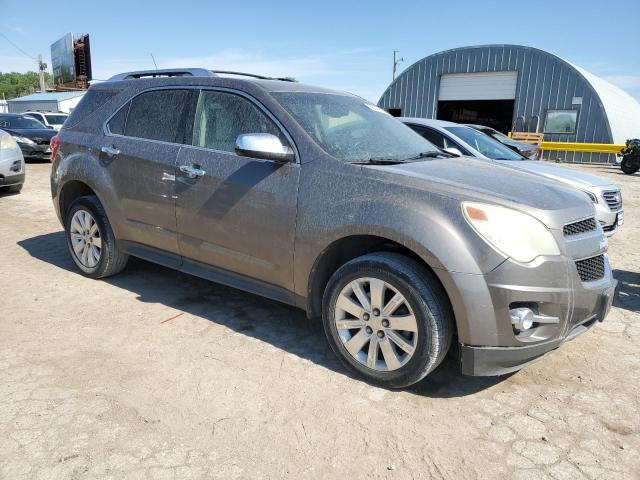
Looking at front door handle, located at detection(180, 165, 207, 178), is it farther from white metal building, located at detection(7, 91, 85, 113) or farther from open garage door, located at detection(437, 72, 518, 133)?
white metal building, located at detection(7, 91, 85, 113)

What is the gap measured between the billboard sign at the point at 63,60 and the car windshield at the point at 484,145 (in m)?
51.1

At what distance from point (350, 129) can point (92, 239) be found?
264 centimetres

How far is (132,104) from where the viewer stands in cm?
423

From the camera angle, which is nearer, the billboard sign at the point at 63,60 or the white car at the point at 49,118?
the white car at the point at 49,118

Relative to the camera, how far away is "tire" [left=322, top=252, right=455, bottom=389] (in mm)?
2635

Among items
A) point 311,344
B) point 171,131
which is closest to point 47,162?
point 171,131

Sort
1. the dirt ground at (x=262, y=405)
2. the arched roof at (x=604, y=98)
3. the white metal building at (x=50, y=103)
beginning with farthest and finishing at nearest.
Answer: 1. the white metal building at (x=50, y=103)
2. the arched roof at (x=604, y=98)
3. the dirt ground at (x=262, y=405)

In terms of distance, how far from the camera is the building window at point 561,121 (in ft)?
75.5

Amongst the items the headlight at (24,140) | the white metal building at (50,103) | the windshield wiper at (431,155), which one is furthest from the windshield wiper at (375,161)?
the white metal building at (50,103)

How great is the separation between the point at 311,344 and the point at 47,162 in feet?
48.6

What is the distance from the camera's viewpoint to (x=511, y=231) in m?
2.51

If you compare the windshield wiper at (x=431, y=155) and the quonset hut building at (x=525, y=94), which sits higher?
the quonset hut building at (x=525, y=94)

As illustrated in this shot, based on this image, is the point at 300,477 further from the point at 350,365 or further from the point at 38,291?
the point at 38,291

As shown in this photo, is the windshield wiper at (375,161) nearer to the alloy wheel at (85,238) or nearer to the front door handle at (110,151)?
the front door handle at (110,151)
